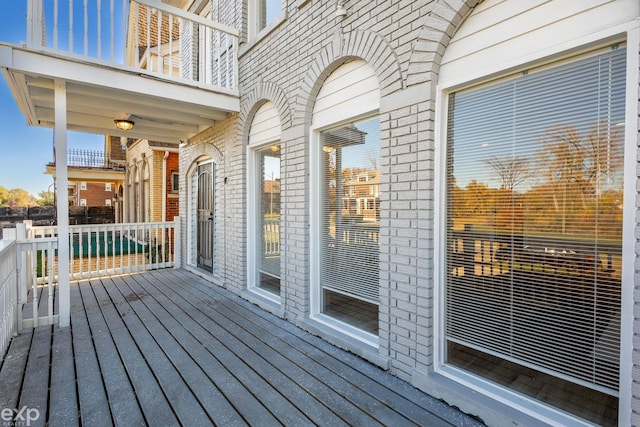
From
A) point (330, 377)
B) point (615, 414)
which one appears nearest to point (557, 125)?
point (615, 414)

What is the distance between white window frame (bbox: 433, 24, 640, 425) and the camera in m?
1.55

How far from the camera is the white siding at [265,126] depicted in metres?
4.05

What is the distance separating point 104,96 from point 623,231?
507 centimetres

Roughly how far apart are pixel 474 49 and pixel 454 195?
0.94 m

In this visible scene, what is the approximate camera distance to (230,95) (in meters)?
4.59

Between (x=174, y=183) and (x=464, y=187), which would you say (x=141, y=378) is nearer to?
(x=464, y=187)

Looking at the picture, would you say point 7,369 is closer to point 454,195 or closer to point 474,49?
point 454,195

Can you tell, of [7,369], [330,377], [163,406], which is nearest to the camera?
[163,406]

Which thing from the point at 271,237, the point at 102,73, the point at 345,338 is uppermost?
the point at 102,73

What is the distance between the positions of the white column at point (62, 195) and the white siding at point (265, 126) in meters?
2.08

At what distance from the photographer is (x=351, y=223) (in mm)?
3021

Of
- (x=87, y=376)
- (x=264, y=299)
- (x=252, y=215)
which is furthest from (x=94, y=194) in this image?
(x=87, y=376)
